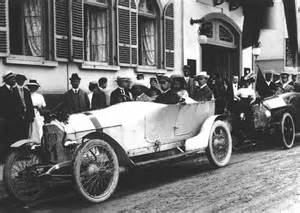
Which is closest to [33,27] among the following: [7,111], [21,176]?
[7,111]

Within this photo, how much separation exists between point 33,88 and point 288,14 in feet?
47.2

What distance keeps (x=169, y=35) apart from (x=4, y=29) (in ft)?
19.6

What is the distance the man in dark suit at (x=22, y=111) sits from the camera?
8625 mm

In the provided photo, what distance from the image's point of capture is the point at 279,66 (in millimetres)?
22188

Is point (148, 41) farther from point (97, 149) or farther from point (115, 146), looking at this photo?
point (97, 149)

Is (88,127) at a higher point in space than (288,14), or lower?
lower

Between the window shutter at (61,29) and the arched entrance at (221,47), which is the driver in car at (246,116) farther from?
the arched entrance at (221,47)

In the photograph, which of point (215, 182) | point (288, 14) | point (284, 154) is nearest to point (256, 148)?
point (284, 154)

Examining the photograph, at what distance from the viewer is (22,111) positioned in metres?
8.67

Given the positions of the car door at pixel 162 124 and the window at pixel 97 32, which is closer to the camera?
the car door at pixel 162 124

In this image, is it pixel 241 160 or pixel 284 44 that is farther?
pixel 284 44

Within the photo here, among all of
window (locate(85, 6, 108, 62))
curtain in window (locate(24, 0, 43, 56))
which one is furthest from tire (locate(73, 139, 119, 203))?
window (locate(85, 6, 108, 62))

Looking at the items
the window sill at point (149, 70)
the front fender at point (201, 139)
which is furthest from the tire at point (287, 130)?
the window sill at point (149, 70)

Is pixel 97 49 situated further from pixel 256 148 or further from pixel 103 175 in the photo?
pixel 103 175
